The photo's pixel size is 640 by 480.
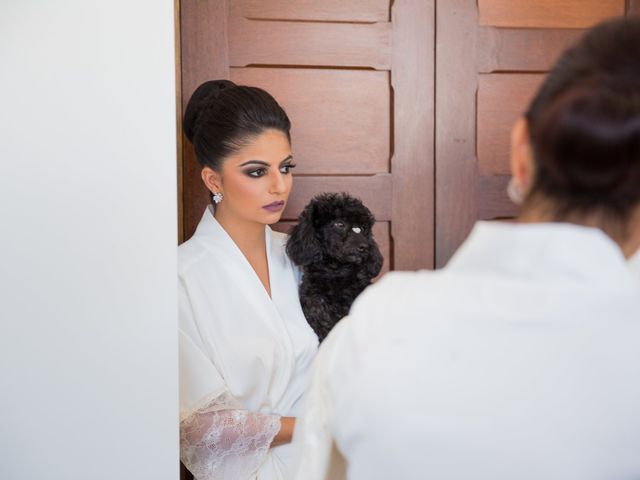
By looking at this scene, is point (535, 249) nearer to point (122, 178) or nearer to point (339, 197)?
point (122, 178)

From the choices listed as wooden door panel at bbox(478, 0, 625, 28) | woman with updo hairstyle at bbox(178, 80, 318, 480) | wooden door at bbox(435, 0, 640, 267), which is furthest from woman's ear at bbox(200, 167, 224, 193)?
wooden door panel at bbox(478, 0, 625, 28)

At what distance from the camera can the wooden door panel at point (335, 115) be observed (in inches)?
81.9

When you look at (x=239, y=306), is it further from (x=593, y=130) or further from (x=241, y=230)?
(x=593, y=130)

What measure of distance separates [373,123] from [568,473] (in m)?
1.52

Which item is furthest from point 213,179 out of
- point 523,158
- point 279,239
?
point 523,158

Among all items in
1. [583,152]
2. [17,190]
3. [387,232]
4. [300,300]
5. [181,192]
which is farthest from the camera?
[387,232]

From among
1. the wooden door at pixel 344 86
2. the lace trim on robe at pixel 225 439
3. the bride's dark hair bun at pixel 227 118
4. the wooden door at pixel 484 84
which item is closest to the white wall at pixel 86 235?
the lace trim on robe at pixel 225 439

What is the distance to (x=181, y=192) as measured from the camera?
80.3 inches

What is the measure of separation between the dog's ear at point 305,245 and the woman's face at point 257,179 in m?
0.07

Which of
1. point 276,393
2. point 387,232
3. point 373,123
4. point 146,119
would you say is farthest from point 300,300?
point 146,119

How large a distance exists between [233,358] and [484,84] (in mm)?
1182

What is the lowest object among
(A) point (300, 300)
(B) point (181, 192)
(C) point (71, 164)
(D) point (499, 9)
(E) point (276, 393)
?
(E) point (276, 393)

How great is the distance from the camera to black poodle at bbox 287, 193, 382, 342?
5.83 ft

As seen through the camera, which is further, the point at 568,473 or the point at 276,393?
the point at 276,393
